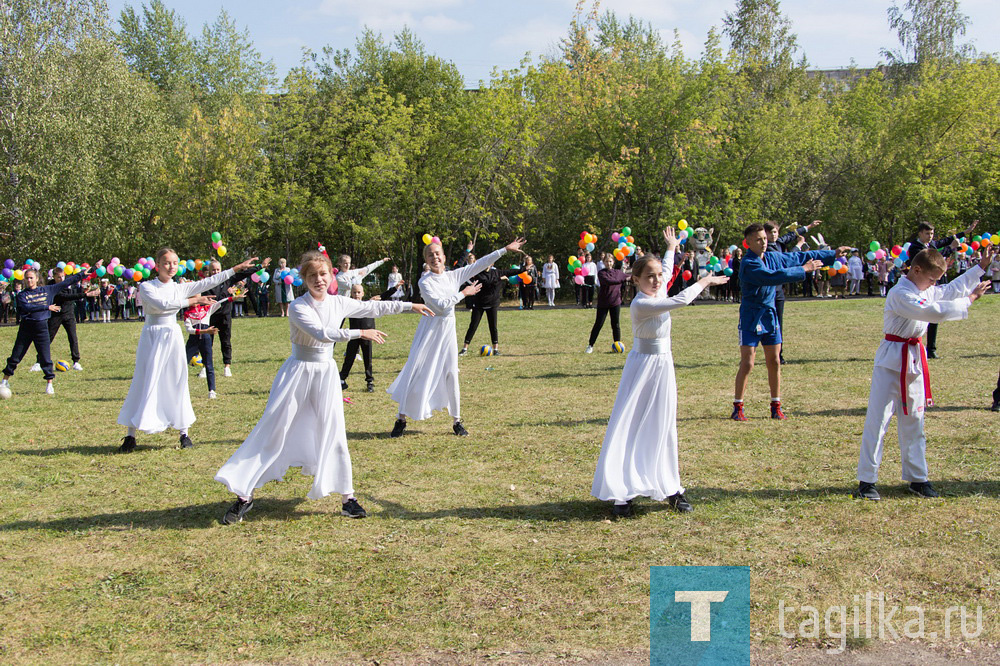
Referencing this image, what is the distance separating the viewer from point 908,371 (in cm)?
664

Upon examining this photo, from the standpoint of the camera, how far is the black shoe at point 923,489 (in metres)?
6.78

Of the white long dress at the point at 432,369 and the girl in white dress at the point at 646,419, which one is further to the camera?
the white long dress at the point at 432,369

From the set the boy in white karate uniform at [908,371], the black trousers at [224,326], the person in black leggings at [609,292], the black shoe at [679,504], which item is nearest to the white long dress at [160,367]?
the black trousers at [224,326]

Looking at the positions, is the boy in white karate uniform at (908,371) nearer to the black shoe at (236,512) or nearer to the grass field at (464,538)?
the grass field at (464,538)

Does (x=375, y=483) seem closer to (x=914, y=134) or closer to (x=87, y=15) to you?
(x=87, y=15)

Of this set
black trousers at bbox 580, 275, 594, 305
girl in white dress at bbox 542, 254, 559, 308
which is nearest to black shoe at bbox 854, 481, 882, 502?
black trousers at bbox 580, 275, 594, 305

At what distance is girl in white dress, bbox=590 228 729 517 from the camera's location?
643 cm

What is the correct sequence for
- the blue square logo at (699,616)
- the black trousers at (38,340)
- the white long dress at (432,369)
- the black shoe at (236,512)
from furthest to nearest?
1. the black trousers at (38,340)
2. the white long dress at (432,369)
3. the black shoe at (236,512)
4. the blue square logo at (699,616)

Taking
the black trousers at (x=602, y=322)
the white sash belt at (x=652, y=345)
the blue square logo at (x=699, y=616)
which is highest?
the white sash belt at (x=652, y=345)

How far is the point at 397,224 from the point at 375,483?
32.8m

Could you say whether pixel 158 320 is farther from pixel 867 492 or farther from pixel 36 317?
pixel 867 492

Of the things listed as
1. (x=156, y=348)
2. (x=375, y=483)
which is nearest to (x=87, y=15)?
(x=156, y=348)

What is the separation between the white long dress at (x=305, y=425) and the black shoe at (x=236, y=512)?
0.19 metres

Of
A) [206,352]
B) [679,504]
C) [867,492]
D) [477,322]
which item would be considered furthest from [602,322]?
[679,504]
